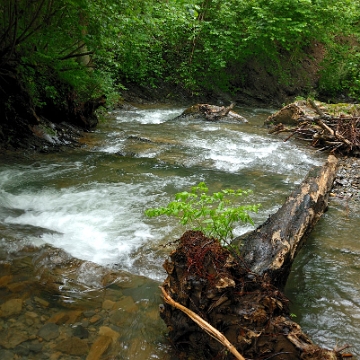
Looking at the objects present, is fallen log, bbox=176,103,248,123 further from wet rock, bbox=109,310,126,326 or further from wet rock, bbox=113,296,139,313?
wet rock, bbox=109,310,126,326

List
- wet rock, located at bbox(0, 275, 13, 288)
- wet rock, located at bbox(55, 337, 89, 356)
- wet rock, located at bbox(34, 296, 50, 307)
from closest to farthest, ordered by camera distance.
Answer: wet rock, located at bbox(55, 337, 89, 356), wet rock, located at bbox(34, 296, 50, 307), wet rock, located at bbox(0, 275, 13, 288)

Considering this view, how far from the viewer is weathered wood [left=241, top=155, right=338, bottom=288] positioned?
3178mm

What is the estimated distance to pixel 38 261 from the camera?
13.3 feet

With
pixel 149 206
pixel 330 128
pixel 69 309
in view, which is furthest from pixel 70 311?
pixel 330 128

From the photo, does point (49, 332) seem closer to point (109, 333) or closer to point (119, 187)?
point (109, 333)

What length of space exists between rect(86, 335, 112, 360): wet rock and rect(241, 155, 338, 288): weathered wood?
1.39 meters

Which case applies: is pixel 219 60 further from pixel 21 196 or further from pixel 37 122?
pixel 21 196

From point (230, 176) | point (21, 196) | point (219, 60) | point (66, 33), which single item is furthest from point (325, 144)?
point (219, 60)

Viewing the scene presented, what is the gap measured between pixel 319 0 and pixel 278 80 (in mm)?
4000

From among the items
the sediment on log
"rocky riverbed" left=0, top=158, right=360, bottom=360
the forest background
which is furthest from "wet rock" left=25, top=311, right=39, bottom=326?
the forest background

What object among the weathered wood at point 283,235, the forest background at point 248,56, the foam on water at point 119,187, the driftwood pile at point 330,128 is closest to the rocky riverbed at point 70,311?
the foam on water at point 119,187

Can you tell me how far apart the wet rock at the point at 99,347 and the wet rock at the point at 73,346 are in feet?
0.17

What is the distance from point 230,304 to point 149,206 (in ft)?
10.5

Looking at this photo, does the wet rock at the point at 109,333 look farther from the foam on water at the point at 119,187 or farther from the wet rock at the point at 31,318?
the foam on water at the point at 119,187
